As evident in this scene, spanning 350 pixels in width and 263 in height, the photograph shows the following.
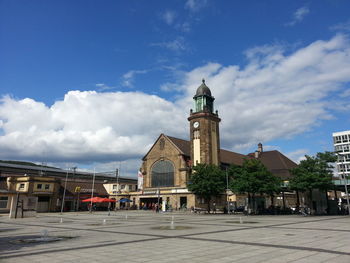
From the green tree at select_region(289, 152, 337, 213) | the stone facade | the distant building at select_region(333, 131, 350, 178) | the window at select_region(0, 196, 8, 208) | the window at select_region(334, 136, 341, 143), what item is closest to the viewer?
the green tree at select_region(289, 152, 337, 213)

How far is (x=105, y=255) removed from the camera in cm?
1035

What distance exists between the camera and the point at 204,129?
63688 millimetres

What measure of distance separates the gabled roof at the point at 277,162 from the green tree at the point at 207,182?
3393 centimetres

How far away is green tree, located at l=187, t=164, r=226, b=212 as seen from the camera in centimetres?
4791

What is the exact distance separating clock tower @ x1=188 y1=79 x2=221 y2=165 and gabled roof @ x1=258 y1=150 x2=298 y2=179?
22.7 meters

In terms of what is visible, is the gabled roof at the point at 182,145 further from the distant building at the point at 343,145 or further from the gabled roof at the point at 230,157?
the distant building at the point at 343,145

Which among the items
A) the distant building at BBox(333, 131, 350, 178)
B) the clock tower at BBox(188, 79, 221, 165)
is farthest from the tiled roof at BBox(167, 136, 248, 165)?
the distant building at BBox(333, 131, 350, 178)

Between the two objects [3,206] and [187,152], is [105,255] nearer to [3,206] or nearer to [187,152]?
[3,206]

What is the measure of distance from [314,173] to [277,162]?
45.3 meters

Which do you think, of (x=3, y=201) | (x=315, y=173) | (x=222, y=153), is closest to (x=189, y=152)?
(x=222, y=153)

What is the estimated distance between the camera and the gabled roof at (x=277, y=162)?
78312mm

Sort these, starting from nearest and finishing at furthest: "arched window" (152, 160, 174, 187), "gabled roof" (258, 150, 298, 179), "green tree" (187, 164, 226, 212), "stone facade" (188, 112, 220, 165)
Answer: "green tree" (187, 164, 226, 212)
"stone facade" (188, 112, 220, 165)
"arched window" (152, 160, 174, 187)
"gabled roof" (258, 150, 298, 179)

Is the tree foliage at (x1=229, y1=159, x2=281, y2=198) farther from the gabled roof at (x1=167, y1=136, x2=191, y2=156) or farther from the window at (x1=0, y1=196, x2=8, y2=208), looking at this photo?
the window at (x1=0, y1=196, x2=8, y2=208)

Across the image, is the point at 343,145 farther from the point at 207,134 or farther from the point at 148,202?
the point at 148,202
